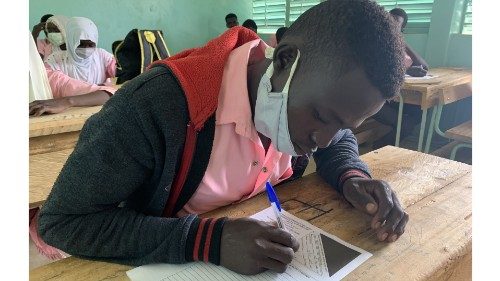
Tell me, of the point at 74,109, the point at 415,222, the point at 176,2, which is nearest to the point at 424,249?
the point at 415,222

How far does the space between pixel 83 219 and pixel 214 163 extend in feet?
0.98

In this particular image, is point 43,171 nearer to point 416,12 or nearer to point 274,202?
point 274,202

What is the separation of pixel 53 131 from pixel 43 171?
20 centimetres

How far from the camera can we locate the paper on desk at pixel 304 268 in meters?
0.67

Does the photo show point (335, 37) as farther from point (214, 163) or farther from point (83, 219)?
point (83, 219)

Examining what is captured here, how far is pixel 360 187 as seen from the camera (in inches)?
37.7

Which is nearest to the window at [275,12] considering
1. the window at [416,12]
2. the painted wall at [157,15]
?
the painted wall at [157,15]

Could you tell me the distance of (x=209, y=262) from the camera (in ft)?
2.31

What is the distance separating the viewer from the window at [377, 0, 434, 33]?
12.5ft

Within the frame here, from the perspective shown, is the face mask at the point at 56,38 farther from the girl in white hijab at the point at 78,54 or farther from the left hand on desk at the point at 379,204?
the left hand on desk at the point at 379,204

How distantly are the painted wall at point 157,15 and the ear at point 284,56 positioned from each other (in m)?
4.00

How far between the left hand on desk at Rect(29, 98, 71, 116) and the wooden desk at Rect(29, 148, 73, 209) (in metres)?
0.24

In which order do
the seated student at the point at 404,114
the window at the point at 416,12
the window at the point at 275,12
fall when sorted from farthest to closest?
the window at the point at 275,12 → the window at the point at 416,12 → the seated student at the point at 404,114
